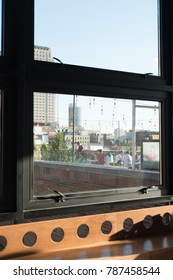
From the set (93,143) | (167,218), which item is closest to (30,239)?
(93,143)

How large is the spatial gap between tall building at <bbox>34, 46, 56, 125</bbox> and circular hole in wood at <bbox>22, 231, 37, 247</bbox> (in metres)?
0.72

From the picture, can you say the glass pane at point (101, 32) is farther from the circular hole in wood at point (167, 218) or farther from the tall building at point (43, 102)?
the circular hole in wood at point (167, 218)

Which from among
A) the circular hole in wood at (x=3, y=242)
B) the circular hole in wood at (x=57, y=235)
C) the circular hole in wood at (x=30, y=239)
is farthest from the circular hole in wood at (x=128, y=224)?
the circular hole in wood at (x=3, y=242)

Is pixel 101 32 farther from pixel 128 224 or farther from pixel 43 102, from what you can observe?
pixel 128 224

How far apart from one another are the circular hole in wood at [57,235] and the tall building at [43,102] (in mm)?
713

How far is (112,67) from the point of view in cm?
246

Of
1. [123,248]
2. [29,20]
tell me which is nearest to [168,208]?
[123,248]

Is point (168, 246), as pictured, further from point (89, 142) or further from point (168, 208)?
point (89, 142)

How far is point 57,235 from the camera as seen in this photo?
202 cm

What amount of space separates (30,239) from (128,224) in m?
0.73

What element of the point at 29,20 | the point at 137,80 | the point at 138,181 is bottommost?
the point at 138,181

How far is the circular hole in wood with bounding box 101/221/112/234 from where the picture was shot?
2.18 metres

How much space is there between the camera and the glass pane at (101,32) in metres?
2.22
